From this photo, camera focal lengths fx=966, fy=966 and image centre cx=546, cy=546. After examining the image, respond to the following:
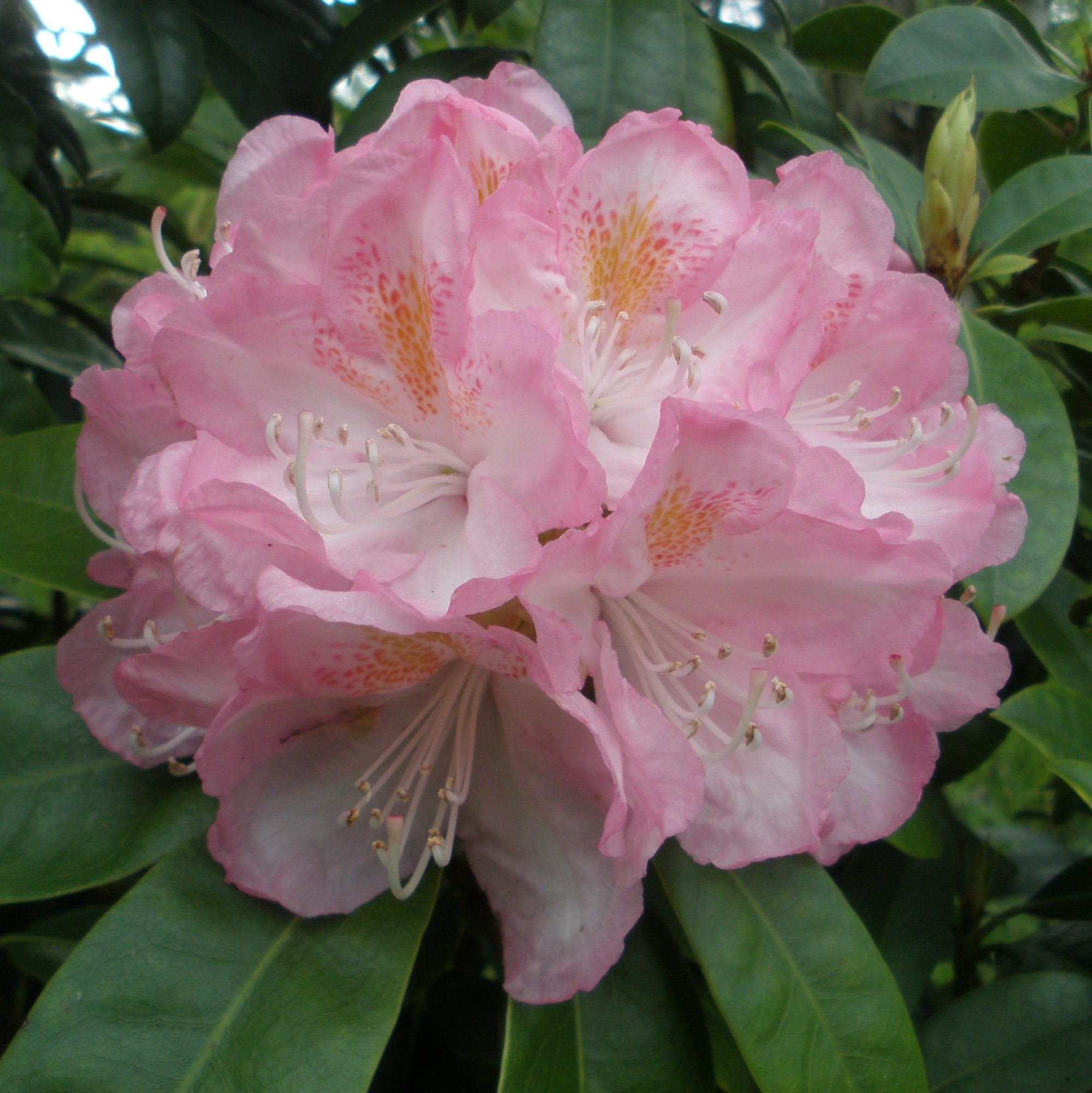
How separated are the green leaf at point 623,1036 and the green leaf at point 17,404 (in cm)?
95

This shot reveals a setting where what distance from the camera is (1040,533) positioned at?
914 millimetres

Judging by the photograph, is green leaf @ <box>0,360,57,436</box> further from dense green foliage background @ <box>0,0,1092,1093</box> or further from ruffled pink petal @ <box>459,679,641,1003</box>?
ruffled pink petal @ <box>459,679,641,1003</box>

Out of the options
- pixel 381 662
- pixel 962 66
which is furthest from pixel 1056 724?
pixel 962 66

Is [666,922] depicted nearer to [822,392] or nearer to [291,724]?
[291,724]

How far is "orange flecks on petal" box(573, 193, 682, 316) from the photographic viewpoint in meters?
0.78

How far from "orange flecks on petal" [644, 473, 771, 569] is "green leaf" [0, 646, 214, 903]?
0.48 meters

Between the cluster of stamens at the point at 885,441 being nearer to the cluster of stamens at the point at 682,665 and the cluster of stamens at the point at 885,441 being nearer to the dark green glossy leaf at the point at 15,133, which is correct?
the cluster of stamens at the point at 682,665

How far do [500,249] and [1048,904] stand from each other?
1137 millimetres

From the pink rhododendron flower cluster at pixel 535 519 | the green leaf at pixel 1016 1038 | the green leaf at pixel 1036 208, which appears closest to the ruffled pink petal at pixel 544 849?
the pink rhododendron flower cluster at pixel 535 519

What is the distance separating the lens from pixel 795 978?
2.56 ft

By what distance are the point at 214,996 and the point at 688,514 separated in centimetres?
51

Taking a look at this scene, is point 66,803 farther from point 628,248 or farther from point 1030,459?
point 1030,459

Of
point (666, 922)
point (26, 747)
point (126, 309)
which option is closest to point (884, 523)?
point (666, 922)

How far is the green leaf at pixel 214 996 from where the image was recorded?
2.25 feet
